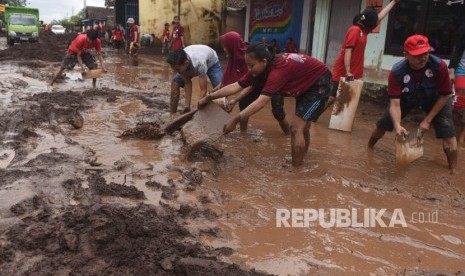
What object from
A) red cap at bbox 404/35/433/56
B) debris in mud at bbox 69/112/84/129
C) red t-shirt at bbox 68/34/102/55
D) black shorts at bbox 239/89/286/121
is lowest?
debris in mud at bbox 69/112/84/129

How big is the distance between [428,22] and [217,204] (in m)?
6.17

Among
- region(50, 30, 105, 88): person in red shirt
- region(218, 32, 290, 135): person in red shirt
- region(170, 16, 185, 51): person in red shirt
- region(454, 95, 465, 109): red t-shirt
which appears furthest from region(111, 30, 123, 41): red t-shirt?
region(454, 95, 465, 109): red t-shirt

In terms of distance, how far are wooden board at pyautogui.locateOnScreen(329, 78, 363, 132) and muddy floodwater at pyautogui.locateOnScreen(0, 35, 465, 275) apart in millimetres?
136

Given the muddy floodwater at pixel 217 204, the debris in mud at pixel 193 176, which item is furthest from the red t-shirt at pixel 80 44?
the debris in mud at pixel 193 176

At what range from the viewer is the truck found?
24.5 meters

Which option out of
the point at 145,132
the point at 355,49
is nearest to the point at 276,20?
the point at 355,49

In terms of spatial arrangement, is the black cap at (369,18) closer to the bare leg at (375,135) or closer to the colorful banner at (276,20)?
the bare leg at (375,135)

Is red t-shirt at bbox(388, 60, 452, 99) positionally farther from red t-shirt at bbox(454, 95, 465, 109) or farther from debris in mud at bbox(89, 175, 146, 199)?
debris in mud at bbox(89, 175, 146, 199)

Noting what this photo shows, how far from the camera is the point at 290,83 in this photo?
4.27 m

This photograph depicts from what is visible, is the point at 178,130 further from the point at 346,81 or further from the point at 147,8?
the point at 147,8

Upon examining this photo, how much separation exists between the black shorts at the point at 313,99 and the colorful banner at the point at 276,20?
8443 millimetres

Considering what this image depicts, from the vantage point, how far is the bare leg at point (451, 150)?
4.43m

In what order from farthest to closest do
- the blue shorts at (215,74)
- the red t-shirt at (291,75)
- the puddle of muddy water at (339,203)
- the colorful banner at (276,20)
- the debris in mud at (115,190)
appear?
the colorful banner at (276,20) < the blue shorts at (215,74) < the red t-shirt at (291,75) < the debris in mud at (115,190) < the puddle of muddy water at (339,203)

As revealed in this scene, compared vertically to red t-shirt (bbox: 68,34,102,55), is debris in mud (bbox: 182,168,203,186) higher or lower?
lower
